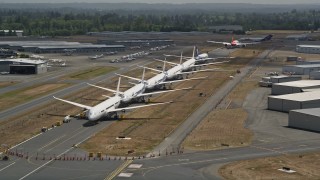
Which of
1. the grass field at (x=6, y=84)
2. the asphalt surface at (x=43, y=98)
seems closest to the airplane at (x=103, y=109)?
the asphalt surface at (x=43, y=98)

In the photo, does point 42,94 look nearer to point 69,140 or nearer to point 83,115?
point 83,115

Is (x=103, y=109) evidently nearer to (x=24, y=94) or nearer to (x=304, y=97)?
(x=304, y=97)

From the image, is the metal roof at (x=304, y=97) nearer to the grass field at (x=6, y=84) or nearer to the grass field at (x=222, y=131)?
the grass field at (x=222, y=131)

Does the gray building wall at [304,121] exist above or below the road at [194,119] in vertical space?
above

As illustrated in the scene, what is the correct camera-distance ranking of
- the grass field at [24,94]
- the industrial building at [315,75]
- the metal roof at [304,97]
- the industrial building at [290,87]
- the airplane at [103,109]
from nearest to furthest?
the airplane at [103,109], the metal roof at [304,97], the grass field at [24,94], the industrial building at [290,87], the industrial building at [315,75]

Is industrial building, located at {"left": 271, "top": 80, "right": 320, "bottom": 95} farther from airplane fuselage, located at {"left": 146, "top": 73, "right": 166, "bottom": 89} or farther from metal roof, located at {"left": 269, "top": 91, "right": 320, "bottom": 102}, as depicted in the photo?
airplane fuselage, located at {"left": 146, "top": 73, "right": 166, "bottom": 89}
